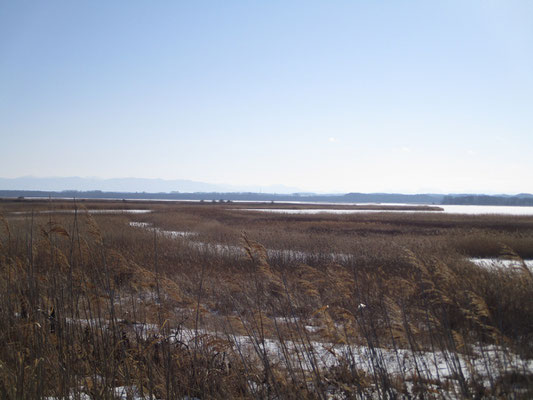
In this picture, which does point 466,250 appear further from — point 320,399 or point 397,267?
point 320,399

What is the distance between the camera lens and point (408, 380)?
482 centimetres

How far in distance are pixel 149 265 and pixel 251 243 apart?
385 inches

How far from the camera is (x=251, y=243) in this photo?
4.26m

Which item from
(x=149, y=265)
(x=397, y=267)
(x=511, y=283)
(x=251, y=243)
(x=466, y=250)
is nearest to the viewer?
(x=251, y=243)

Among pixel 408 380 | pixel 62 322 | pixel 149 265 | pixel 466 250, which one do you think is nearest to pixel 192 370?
pixel 62 322

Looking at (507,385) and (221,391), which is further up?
(507,385)

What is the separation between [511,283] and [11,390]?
9.71 metres

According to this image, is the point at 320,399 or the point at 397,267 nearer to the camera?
the point at 320,399

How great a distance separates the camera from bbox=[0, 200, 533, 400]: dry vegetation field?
3.87 m

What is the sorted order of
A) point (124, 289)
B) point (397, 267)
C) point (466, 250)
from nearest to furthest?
point (124, 289) < point (397, 267) < point (466, 250)

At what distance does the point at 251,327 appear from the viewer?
4652 mm

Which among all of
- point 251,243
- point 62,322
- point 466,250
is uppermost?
point 251,243

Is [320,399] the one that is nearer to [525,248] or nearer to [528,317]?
[528,317]

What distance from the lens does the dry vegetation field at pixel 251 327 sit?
3.87 metres
